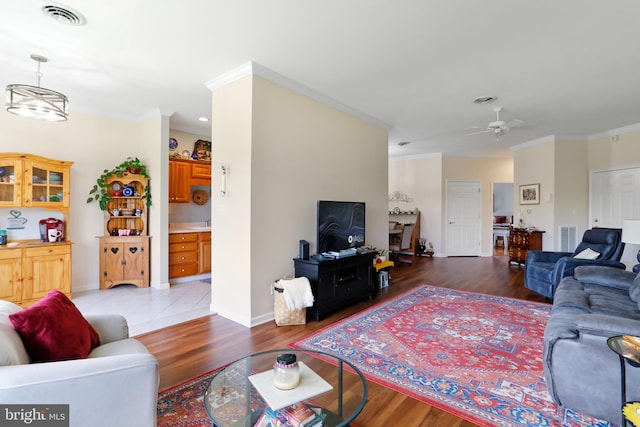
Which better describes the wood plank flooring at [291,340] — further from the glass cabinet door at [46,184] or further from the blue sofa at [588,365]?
the glass cabinet door at [46,184]

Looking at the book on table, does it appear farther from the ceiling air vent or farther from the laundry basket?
the ceiling air vent

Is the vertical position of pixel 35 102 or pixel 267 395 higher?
pixel 35 102

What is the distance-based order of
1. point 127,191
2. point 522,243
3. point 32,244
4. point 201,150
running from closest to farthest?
point 32,244 < point 127,191 < point 201,150 < point 522,243

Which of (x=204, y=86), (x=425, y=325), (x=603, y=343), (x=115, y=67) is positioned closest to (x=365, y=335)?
(x=425, y=325)

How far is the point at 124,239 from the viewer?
15.4ft

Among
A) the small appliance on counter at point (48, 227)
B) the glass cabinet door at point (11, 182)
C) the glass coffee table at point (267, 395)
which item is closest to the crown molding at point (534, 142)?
the glass coffee table at point (267, 395)

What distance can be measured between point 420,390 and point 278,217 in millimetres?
2133

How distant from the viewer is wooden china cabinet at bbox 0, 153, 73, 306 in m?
3.66

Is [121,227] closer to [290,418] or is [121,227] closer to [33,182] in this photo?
[33,182]

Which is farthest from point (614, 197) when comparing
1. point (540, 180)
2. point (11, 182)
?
point (11, 182)

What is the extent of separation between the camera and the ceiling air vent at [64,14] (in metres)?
2.25

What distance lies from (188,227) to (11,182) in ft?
7.98

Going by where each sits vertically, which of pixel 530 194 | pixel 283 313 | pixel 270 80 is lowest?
pixel 283 313

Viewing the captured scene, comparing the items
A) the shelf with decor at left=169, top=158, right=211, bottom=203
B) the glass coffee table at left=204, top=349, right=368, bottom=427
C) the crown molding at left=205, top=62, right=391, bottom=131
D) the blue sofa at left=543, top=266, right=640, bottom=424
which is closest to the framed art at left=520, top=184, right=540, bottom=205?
the crown molding at left=205, top=62, right=391, bottom=131
